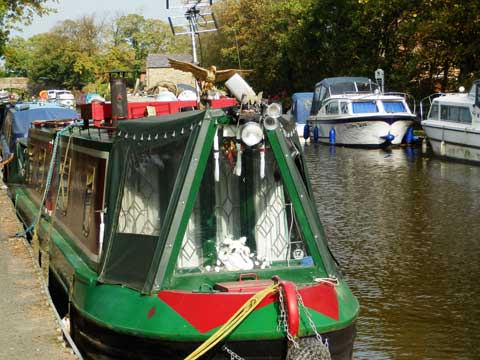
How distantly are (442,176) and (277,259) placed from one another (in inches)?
708

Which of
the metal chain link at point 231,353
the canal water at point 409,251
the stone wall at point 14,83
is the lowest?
the canal water at point 409,251

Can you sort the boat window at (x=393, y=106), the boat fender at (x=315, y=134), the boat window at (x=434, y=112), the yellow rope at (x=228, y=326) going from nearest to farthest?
the yellow rope at (x=228, y=326) < the boat window at (x=434, y=112) < the boat window at (x=393, y=106) < the boat fender at (x=315, y=134)

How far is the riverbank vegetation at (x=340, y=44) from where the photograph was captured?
3888cm

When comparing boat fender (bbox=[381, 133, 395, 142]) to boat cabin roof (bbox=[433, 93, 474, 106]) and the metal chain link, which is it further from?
the metal chain link

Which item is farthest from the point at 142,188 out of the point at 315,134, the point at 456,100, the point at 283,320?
the point at 315,134

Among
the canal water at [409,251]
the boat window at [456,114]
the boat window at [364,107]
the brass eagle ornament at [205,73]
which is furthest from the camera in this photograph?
the boat window at [364,107]

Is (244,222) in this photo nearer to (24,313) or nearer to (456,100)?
(24,313)

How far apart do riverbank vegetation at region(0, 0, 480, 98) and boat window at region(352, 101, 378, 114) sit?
4.26 metres

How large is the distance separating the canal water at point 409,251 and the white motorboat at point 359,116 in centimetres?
767

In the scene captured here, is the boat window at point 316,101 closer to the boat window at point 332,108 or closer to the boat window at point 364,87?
the boat window at point 364,87

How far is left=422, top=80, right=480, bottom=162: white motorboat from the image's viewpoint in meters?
27.9

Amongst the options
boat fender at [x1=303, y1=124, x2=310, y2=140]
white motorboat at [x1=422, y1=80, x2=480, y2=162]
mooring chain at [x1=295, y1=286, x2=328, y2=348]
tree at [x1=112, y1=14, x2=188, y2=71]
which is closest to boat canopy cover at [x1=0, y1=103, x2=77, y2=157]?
white motorboat at [x1=422, y1=80, x2=480, y2=162]

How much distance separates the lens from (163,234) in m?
7.91

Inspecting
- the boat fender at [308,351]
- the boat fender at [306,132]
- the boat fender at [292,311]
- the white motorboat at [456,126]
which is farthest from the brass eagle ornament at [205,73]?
the boat fender at [306,132]
